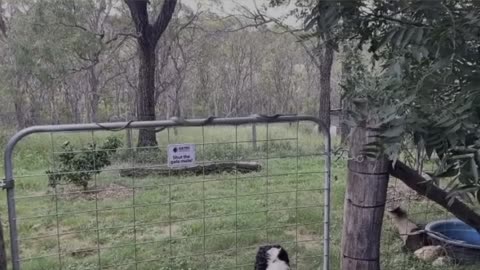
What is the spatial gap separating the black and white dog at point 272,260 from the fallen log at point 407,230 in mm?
1529

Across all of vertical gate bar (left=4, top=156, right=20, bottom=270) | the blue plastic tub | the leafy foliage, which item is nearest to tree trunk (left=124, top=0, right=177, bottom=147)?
the blue plastic tub

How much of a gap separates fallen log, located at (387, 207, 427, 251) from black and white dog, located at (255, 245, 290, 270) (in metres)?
1.53

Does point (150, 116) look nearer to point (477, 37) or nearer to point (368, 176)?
point (368, 176)

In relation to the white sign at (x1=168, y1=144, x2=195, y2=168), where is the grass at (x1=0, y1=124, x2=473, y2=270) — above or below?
below

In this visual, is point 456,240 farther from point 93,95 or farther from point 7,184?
point 93,95

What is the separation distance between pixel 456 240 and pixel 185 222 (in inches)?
79.7

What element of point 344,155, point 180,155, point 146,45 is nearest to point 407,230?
point 344,155

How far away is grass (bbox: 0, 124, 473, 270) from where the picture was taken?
3.00 metres

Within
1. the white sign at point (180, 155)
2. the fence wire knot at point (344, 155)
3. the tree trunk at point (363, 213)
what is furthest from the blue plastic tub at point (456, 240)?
the white sign at point (180, 155)

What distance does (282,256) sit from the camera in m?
1.99

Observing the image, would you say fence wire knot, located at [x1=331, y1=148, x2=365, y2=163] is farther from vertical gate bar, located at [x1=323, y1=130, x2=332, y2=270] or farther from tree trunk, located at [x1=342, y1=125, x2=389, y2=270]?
vertical gate bar, located at [x1=323, y1=130, x2=332, y2=270]

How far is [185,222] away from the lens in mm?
3941

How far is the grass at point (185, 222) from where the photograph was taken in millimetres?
2996

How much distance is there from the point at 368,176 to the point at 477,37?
1016 mm
